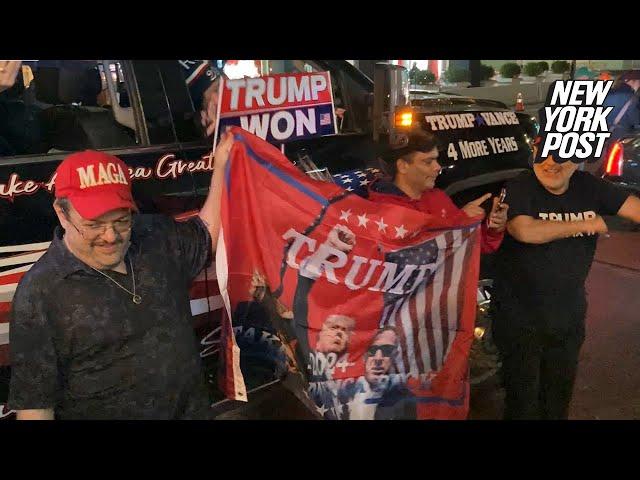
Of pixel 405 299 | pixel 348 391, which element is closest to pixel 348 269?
pixel 405 299

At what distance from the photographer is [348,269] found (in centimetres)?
276

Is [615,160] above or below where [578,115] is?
below

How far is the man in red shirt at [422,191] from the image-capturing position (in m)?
2.99

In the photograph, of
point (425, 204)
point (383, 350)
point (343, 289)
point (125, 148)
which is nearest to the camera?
point (343, 289)

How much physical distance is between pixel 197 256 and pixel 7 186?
85 cm

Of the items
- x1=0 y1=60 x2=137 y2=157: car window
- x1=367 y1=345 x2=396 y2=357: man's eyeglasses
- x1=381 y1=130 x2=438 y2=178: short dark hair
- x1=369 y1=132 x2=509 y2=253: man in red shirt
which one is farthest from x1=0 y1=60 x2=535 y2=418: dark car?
x1=367 y1=345 x2=396 y2=357: man's eyeglasses

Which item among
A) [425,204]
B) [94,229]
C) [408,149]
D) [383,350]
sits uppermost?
[408,149]

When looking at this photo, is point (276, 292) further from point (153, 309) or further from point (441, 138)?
point (441, 138)

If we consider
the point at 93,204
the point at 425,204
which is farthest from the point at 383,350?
the point at 93,204

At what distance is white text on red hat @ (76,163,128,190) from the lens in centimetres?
216

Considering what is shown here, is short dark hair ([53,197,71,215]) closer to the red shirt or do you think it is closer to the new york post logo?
the red shirt

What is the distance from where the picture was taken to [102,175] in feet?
7.20

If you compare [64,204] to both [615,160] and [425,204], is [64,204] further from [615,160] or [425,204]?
[615,160]

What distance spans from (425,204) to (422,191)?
0.34ft
